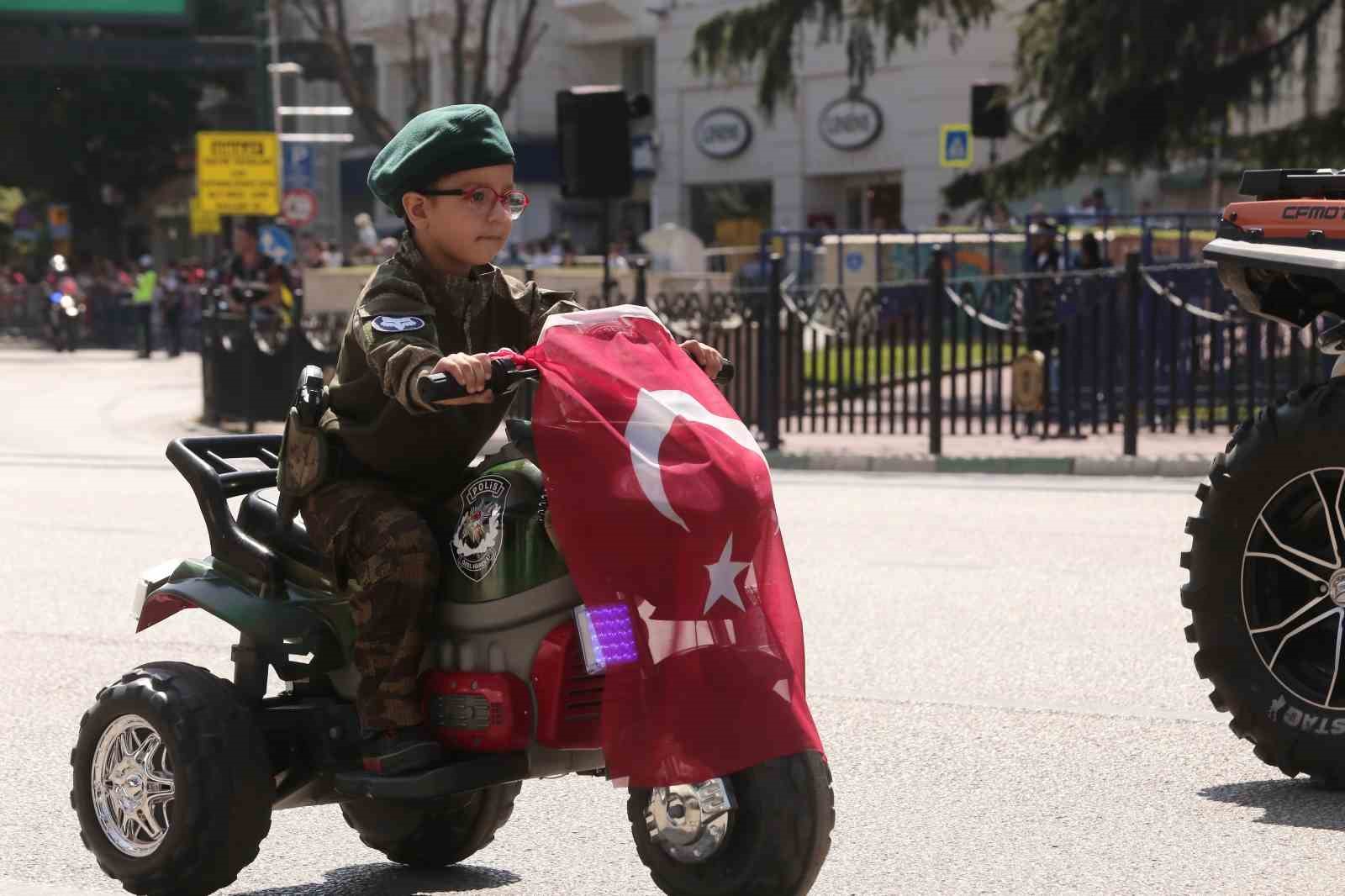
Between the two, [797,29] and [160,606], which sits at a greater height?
[797,29]

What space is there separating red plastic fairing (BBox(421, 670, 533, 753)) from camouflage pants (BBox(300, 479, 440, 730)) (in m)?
0.04

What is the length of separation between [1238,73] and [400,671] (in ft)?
63.1

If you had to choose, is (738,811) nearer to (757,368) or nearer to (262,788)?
(262,788)

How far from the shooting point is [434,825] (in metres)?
5.04


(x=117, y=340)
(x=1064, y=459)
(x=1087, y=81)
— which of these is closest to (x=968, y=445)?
(x=1064, y=459)

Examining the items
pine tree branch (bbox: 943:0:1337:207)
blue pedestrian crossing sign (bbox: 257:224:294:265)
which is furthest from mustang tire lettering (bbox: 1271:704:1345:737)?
blue pedestrian crossing sign (bbox: 257:224:294:265)

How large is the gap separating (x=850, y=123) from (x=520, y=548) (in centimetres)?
4409

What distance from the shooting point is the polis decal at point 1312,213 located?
5.76 m

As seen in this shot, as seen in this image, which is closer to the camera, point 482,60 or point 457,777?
point 457,777

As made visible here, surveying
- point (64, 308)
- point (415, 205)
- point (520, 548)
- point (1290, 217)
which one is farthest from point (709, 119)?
point (520, 548)

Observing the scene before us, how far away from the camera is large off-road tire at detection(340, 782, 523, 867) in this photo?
4973 millimetres

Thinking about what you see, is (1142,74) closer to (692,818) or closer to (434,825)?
(434,825)

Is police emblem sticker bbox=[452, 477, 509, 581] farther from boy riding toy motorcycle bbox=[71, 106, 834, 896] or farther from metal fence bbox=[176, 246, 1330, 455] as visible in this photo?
metal fence bbox=[176, 246, 1330, 455]

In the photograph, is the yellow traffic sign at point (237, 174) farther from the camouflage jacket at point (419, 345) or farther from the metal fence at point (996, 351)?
the camouflage jacket at point (419, 345)
